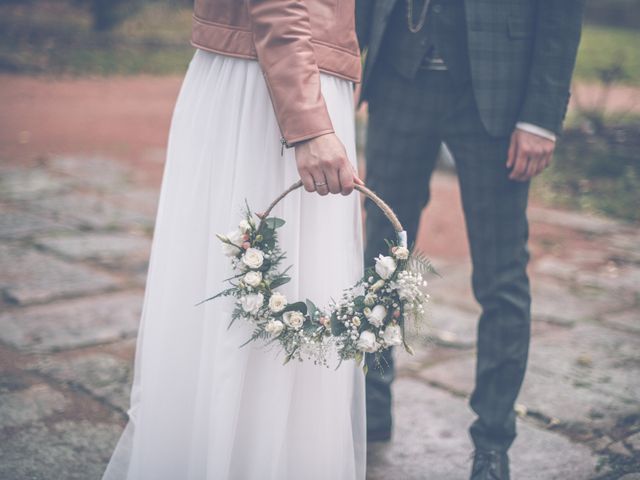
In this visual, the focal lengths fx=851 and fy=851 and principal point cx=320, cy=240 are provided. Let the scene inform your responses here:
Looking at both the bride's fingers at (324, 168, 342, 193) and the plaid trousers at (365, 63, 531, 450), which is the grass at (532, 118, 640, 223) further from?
the bride's fingers at (324, 168, 342, 193)

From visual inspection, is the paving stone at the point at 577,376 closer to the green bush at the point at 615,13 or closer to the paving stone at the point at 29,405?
the paving stone at the point at 29,405

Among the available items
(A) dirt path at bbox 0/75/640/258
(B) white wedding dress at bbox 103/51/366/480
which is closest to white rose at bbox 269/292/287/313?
(B) white wedding dress at bbox 103/51/366/480

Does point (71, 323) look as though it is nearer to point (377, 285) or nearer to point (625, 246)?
point (377, 285)

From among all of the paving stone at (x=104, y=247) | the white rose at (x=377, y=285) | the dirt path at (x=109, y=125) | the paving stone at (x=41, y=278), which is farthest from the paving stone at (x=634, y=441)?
the paving stone at (x=104, y=247)

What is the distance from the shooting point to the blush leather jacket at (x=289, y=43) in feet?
6.13

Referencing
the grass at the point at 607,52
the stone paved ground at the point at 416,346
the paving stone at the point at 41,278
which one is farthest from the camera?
the grass at the point at 607,52

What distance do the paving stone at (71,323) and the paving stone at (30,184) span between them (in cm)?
190

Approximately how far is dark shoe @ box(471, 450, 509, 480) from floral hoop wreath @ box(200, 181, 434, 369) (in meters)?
0.78

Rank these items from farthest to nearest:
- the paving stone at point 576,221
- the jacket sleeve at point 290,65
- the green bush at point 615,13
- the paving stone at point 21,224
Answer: the green bush at point 615,13 → the paving stone at point 576,221 → the paving stone at point 21,224 → the jacket sleeve at point 290,65

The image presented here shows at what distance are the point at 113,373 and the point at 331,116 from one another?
1.60 metres

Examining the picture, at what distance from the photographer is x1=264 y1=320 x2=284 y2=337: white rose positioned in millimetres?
1920

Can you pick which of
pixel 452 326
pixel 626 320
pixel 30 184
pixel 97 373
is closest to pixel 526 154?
pixel 452 326

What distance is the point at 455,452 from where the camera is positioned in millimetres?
2852

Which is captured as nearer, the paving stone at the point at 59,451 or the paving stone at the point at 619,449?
the paving stone at the point at 59,451
